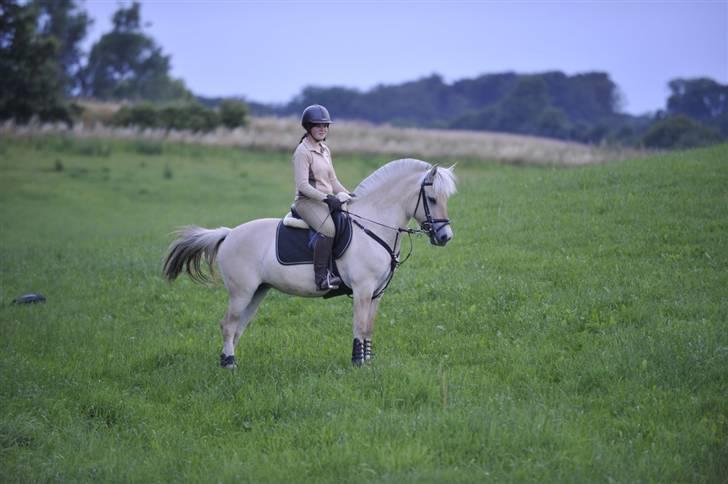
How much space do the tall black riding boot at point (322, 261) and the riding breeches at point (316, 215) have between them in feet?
0.35

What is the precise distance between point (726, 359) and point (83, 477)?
752cm

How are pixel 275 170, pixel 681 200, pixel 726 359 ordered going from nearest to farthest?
pixel 726 359, pixel 681 200, pixel 275 170

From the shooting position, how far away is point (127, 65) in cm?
9606

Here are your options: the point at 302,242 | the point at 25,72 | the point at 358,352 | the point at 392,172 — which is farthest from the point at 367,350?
the point at 25,72

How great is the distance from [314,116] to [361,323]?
9.25 feet

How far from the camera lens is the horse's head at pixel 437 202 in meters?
10.1

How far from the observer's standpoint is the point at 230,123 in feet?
182

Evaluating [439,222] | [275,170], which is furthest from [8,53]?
[439,222]

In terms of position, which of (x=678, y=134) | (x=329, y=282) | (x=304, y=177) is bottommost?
(x=329, y=282)

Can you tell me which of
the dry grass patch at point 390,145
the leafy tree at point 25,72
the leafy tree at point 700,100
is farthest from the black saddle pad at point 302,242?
the leafy tree at point 700,100

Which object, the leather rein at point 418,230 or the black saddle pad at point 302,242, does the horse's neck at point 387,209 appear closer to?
the leather rein at point 418,230

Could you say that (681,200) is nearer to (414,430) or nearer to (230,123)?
(414,430)

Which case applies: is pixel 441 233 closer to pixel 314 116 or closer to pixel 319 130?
pixel 319 130

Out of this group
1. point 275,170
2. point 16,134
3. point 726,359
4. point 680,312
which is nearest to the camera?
point 726,359
